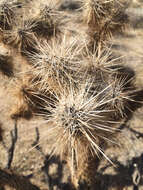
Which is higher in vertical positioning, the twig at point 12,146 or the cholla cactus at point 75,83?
the cholla cactus at point 75,83

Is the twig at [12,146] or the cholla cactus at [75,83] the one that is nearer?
the cholla cactus at [75,83]

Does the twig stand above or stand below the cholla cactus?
below

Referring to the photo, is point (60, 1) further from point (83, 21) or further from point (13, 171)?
point (13, 171)

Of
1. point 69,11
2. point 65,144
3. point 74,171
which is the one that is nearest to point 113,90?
point 65,144

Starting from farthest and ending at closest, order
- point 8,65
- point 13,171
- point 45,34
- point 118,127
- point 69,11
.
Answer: point 69,11 < point 45,34 < point 8,65 < point 118,127 < point 13,171

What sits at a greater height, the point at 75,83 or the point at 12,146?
the point at 75,83

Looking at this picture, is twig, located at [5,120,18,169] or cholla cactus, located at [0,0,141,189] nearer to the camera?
cholla cactus, located at [0,0,141,189]

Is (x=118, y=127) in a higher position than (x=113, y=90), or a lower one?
lower

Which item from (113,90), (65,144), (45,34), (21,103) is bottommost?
(65,144)

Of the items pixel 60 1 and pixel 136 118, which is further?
pixel 60 1

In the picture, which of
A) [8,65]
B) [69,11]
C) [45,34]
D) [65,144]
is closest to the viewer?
[65,144]
